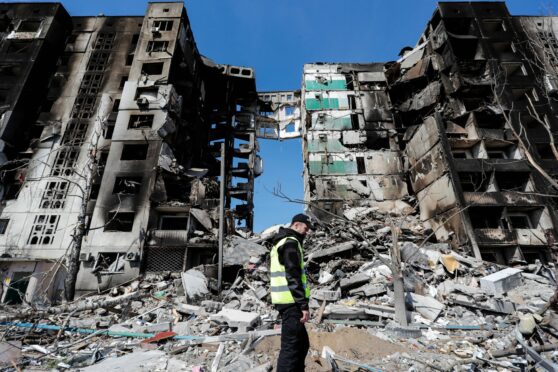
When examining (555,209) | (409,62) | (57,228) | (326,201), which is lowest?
(57,228)

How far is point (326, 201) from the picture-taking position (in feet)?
81.0

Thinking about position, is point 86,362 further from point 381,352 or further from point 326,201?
point 326,201

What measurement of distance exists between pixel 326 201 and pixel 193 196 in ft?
37.9

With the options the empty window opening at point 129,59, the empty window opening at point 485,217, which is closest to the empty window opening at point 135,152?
the empty window opening at point 129,59

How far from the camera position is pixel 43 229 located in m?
19.8

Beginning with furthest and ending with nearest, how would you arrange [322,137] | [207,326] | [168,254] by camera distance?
[322,137] < [168,254] < [207,326]

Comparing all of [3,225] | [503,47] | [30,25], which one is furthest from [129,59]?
[503,47]

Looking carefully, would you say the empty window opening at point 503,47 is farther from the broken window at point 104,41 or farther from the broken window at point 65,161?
the broken window at point 65,161

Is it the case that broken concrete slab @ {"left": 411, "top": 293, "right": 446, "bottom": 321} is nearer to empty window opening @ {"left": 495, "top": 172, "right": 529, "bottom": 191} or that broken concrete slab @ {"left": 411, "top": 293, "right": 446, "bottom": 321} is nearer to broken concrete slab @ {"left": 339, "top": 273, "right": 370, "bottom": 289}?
Answer: broken concrete slab @ {"left": 339, "top": 273, "right": 370, "bottom": 289}

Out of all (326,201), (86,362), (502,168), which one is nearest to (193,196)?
(326,201)

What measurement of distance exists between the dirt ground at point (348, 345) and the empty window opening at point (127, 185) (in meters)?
17.7

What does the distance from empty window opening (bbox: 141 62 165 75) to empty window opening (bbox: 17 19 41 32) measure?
13.4 m

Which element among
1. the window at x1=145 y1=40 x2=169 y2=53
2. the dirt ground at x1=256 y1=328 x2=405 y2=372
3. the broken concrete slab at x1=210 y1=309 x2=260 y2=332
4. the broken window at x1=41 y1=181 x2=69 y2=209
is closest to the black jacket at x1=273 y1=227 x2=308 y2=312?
the dirt ground at x1=256 y1=328 x2=405 y2=372

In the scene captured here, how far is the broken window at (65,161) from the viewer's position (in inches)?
858
